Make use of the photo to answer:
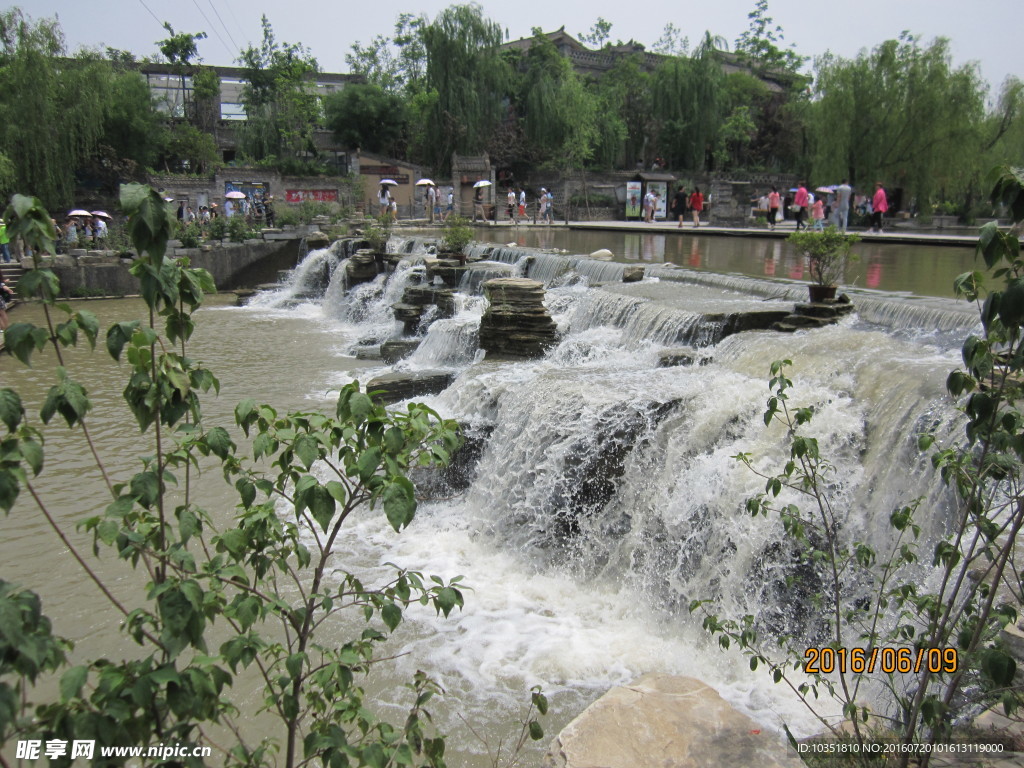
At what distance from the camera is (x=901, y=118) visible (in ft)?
71.5

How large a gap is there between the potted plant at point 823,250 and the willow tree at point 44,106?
2157 cm

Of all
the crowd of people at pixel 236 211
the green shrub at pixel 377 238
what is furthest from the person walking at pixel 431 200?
the green shrub at pixel 377 238

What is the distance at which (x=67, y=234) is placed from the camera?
63.8 feet

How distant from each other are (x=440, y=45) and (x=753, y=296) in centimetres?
2731

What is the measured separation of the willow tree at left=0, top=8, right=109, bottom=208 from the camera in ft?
69.6

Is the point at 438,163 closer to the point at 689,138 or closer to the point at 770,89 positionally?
the point at 689,138

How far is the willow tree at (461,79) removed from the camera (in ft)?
107

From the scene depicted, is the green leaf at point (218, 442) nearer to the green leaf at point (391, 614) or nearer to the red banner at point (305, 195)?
the green leaf at point (391, 614)

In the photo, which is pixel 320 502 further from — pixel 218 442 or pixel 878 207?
pixel 878 207

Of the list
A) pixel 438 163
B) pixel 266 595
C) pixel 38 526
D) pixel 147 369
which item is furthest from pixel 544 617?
pixel 438 163

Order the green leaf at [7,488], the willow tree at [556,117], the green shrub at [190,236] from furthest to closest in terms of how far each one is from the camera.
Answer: the willow tree at [556,117]
the green shrub at [190,236]
the green leaf at [7,488]

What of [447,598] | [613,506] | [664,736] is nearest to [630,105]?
[613,506]

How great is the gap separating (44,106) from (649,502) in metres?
23.9

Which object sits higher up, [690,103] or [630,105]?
[630,105]
